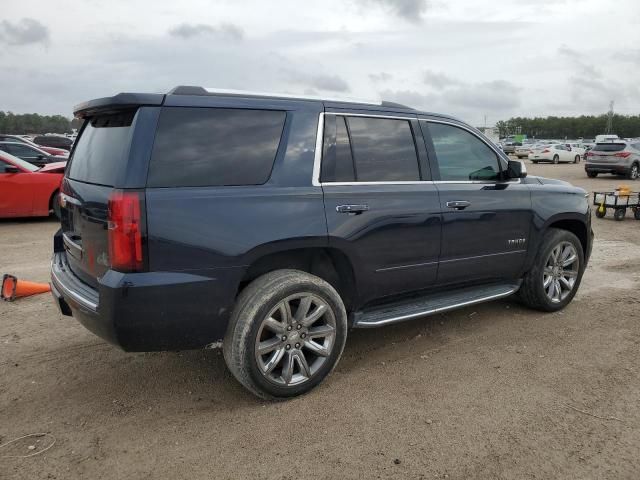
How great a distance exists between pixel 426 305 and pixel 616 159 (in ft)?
68.0

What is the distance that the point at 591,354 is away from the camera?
4191 mm

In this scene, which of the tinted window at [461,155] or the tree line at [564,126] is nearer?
the tinted window at [461,155]

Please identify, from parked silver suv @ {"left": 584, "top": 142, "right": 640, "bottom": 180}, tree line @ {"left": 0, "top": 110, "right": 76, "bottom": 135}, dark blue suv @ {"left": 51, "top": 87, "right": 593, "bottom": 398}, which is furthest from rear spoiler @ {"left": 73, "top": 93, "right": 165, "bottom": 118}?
tree line @ {"left": 0, "top": 110, "right": 76, "bottom": 135}

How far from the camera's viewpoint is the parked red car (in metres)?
9.81

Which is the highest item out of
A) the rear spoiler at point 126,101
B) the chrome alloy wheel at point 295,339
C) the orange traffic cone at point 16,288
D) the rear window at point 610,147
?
the rear spoiler at point 126,101

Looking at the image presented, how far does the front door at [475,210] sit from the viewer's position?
4.22 metres

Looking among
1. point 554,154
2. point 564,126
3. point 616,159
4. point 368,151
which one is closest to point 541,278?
point 368,151

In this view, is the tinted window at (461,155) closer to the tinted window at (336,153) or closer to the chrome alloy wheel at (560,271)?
the tinted window at (336,153)

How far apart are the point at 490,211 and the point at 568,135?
136216mm

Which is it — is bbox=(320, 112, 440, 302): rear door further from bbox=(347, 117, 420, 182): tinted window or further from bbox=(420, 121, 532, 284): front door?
bbox=(420, 121, 532, 284): front door

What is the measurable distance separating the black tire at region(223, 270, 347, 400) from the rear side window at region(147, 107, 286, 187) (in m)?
0.63

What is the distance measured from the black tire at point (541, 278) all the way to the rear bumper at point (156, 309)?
3.04 m

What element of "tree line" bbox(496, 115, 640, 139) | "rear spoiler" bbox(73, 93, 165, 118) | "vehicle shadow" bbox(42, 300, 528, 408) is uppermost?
"tree line" bbox(496, 115, 640, 139)

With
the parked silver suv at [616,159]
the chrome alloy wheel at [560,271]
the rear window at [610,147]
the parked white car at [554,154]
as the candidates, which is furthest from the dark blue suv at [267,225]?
the parked white car at [554,154]
